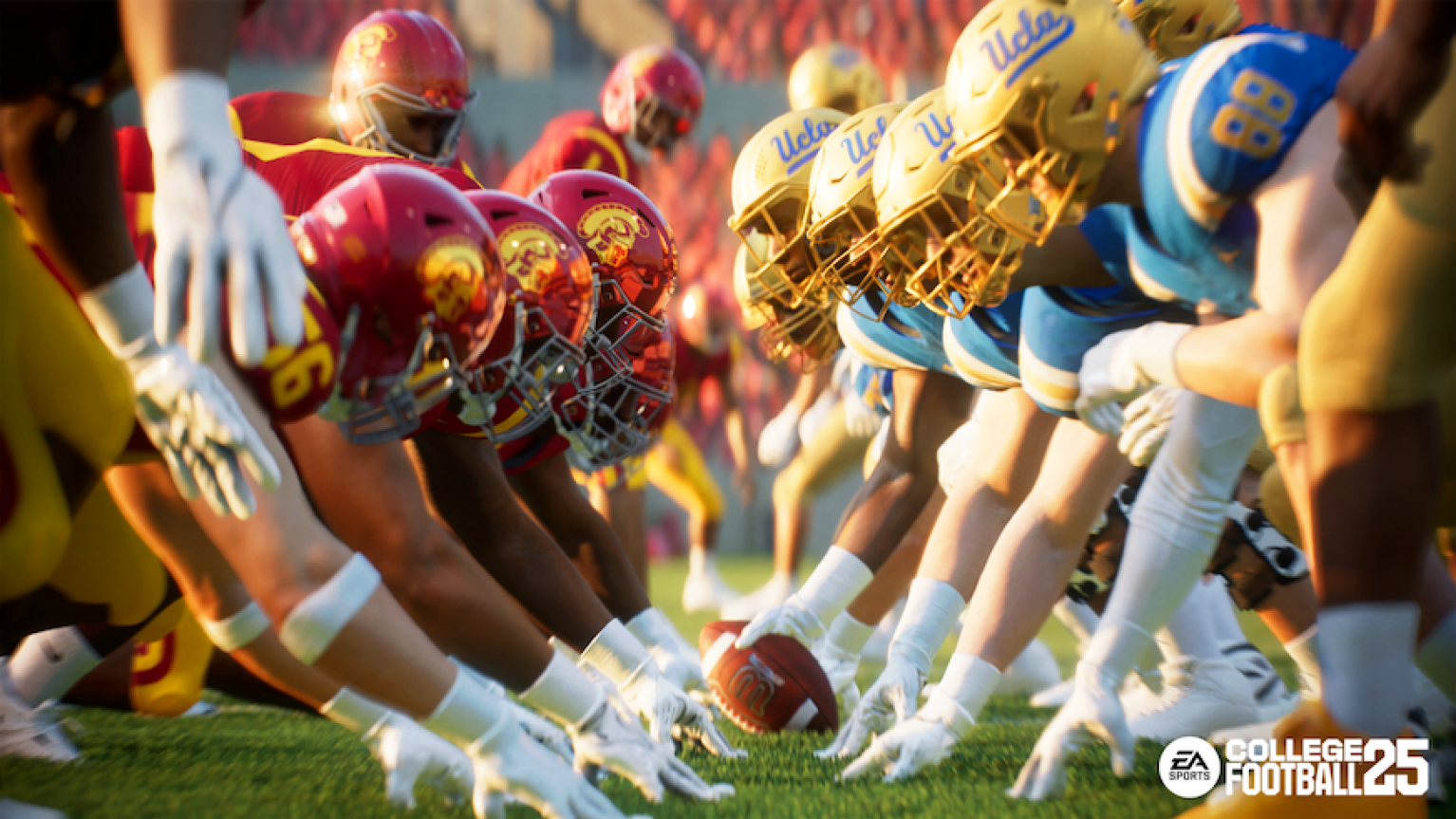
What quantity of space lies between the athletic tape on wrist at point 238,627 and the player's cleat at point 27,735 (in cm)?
89

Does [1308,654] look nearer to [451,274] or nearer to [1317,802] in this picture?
[1317,802]

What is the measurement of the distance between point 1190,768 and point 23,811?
2000mm

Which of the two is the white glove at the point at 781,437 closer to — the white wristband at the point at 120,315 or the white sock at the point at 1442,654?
the white sock at the point at 1442,654

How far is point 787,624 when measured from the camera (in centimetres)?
302

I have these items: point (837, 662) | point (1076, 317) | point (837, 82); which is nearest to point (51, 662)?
point (837, 662)

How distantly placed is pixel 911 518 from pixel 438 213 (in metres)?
1.74

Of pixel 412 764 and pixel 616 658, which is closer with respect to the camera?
pixel 412 764

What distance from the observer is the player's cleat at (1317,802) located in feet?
4.85

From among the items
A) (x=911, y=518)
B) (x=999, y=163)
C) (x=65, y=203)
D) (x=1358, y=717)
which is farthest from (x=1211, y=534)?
(x=65, y=203)

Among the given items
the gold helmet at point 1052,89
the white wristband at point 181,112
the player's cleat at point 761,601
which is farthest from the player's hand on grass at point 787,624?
the player's cleat at point 761,601

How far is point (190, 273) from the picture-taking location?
1.38 metres

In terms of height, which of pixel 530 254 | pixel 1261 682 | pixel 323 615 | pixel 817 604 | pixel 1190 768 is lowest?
pixel 1261 682

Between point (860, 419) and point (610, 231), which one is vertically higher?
point (610, 231)

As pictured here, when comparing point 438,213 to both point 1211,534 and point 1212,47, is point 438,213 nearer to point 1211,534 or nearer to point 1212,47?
point 1212,47
